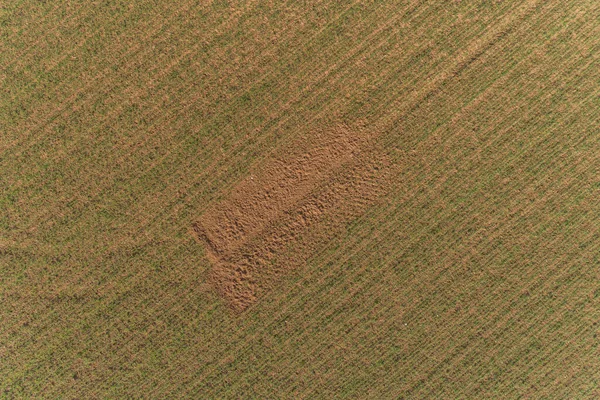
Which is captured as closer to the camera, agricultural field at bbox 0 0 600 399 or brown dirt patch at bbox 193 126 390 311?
agricultural field at bbox 0 0 600 399

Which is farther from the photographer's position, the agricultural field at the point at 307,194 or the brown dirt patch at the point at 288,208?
the brown dirt patch at the point at 288,208

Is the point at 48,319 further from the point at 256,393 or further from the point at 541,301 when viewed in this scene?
the point at 541,301

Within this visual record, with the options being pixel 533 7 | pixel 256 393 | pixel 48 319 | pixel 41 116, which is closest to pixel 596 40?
pixel 533 7

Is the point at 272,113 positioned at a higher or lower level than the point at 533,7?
higher
